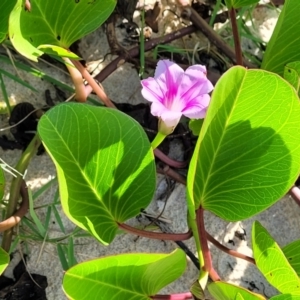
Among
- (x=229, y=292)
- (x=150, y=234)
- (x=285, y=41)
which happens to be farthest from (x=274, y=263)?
(x=285, y=41)

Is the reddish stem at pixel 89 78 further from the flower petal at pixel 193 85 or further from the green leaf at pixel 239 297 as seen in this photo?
the green leaf at pixel 239 297

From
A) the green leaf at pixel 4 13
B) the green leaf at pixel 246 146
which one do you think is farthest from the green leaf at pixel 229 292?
the green leaf at pixel 4 13

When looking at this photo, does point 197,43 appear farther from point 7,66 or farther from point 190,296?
point 190,296

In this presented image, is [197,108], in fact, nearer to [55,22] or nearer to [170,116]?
[170,116]

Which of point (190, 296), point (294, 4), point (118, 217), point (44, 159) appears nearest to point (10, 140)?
point (44, 159)

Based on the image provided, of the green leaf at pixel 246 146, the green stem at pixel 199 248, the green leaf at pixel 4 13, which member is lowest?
the green stem at pixel 199 248
